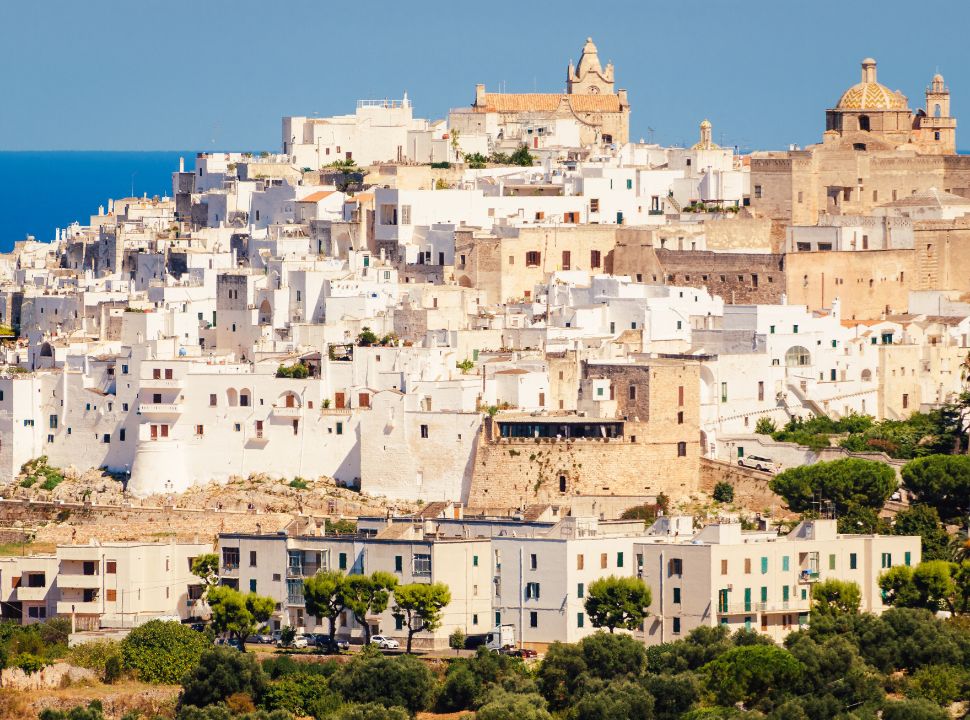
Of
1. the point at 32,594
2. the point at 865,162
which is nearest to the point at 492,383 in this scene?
the point at 32,594

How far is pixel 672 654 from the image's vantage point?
53.4 metres

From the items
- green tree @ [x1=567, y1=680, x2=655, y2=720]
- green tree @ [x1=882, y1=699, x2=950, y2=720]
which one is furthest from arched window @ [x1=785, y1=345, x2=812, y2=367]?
green tree @ [x1=882, y1=699, x2=950, y2=720]

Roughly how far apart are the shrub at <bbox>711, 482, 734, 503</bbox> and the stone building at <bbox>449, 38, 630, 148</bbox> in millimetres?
25001

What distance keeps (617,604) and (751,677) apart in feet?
14.3

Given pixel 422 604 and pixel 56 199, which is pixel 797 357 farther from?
pixel 56 199

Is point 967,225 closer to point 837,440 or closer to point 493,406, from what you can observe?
point 837,440

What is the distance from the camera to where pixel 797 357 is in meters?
67.6

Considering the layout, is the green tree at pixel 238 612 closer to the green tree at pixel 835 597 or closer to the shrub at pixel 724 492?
the green tree at pixel 835 597

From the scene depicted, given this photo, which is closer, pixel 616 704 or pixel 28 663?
pixel 616 704

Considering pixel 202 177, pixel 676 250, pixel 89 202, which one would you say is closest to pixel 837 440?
pixel 676 250

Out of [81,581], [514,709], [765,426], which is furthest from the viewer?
[765,426]

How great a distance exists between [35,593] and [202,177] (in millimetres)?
27456

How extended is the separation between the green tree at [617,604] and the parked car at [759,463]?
29.6 ft

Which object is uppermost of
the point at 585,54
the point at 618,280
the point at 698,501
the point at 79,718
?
the point at 585,54
